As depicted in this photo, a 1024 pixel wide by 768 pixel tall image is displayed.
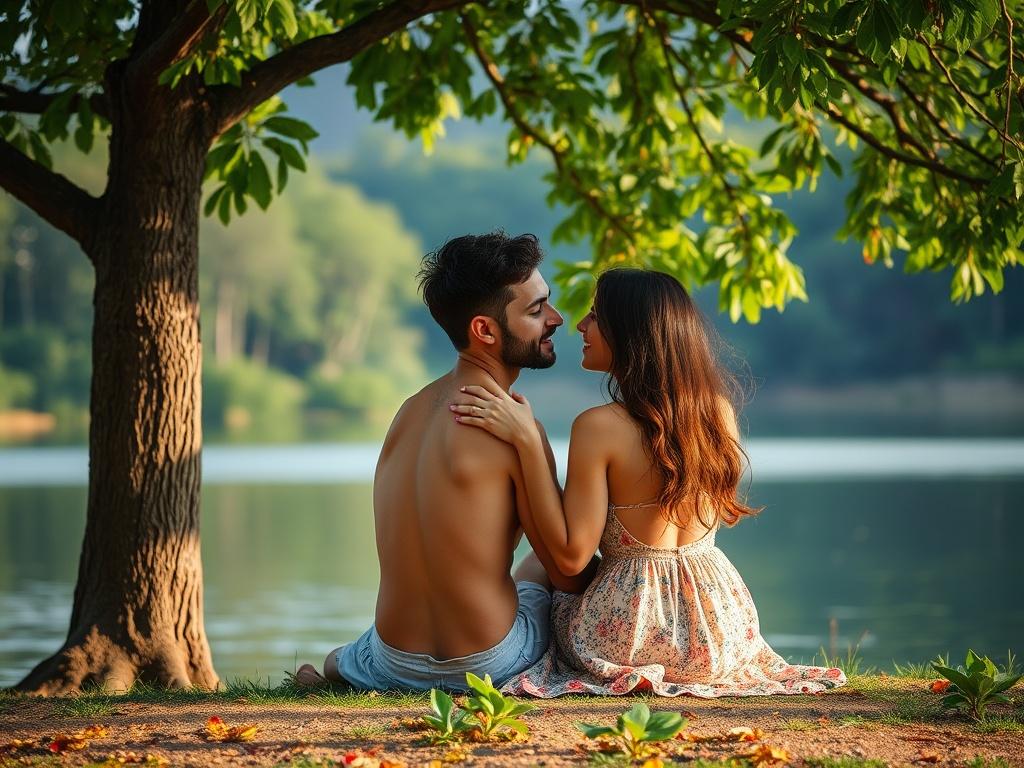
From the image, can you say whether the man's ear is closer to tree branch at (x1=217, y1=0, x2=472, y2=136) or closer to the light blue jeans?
the light blue jeans

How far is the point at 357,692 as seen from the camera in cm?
430

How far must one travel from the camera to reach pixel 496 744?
11.2 feet

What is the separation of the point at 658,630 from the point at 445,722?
942 mm

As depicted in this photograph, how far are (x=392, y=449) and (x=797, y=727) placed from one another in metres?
1.49

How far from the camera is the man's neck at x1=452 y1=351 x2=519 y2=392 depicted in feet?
13.5

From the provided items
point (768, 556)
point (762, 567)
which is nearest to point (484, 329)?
point (762, 567)

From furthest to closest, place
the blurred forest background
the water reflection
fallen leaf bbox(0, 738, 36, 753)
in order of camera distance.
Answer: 1. the blurred forest background
2. the water reflection
3. fallen leaf bbox(0, 738, 36, 753)

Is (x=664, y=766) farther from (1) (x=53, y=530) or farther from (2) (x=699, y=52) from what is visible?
(1) (x=53, y=530)

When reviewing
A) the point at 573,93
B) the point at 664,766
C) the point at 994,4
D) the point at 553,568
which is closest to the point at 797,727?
the point at 664,766

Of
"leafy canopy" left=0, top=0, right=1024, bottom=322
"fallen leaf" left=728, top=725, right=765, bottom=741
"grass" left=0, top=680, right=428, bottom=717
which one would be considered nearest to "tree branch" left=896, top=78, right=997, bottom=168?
"leafy canopy" left=0, top=0, right=1024, bottom=322

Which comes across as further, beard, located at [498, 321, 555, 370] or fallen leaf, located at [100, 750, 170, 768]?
beard, located at [498, 321, 555, 370]

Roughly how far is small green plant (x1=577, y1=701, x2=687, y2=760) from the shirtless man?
0.87 metres

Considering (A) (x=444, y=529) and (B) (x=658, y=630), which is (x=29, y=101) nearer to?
(A) (x=444, y=529)

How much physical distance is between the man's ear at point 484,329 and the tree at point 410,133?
1.11 m
